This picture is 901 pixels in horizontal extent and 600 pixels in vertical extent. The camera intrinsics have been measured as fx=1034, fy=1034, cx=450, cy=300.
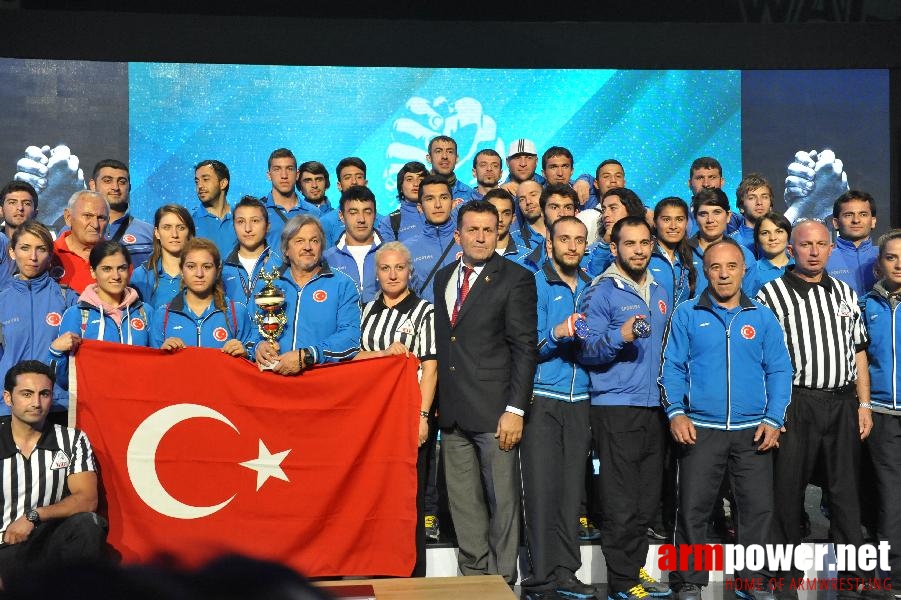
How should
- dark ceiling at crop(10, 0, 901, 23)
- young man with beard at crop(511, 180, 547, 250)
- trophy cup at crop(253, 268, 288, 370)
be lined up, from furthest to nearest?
dark ceiling at crop(10, 0, 901, 23)
young man with beard at crop(511, 180, 547, 250)
trophy cup at crop(253, 268, 288, 370)

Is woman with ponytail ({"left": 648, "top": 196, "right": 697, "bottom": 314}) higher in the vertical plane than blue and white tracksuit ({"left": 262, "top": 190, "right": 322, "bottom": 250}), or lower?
lower

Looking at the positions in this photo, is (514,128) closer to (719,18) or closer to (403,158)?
(403,158)

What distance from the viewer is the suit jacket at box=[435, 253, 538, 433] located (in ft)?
17.7

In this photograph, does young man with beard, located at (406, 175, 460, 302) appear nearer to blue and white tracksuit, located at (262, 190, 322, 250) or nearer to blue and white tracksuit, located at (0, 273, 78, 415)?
blue and white tracksuit, located at (262, 190, 322, 250)

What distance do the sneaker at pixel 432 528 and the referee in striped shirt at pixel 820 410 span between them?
190cm

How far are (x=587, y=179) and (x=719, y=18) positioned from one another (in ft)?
7.52

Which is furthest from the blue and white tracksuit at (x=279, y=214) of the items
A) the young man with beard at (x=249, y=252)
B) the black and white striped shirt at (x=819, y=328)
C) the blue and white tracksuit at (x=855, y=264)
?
the blue and white tracksuit at (x=855, y=264)

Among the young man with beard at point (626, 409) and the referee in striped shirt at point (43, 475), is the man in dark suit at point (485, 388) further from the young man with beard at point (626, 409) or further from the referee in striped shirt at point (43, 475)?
the referee in striped shirt at point (43, 475)

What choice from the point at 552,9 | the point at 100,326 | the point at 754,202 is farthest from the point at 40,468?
the point at 552,9

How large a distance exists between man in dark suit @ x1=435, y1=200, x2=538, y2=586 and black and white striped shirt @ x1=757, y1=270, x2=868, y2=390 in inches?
57.4

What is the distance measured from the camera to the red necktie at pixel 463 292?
549cm

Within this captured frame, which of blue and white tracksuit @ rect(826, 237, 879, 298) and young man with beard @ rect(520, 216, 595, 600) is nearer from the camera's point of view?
young man with beard @ rect(520, 216, 595, 600)

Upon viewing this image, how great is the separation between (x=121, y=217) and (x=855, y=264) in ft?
16.2

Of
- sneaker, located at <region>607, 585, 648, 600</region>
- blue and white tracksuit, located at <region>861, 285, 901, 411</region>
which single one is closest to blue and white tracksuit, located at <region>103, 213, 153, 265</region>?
sneaker, located at <region>607, 585, 648, 600</region>
